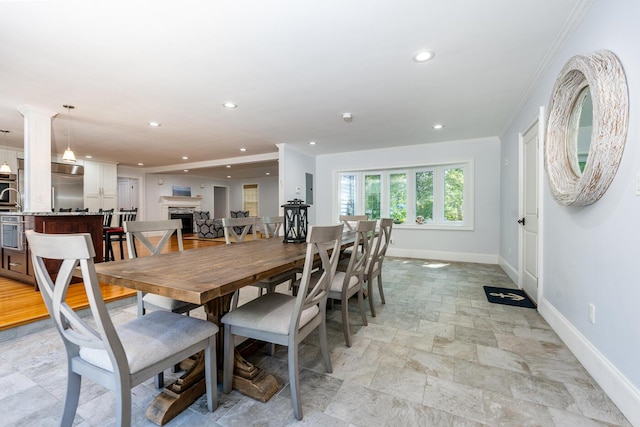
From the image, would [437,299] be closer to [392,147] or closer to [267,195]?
[392,147]

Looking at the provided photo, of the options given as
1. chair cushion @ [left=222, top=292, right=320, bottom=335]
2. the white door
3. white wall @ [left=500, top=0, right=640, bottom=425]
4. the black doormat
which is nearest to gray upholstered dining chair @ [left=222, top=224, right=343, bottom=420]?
chair cushion @ [left=222, top=292, right=320, bottom=335]

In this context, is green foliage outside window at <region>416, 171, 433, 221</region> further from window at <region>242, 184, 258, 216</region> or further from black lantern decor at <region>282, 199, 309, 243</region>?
window at <region>242, 184, 258, 216</region>

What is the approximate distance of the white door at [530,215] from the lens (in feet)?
9.75

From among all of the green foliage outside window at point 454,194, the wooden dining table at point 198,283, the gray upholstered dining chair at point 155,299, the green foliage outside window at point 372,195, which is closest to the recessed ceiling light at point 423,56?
the wooden dining table at point 198,283

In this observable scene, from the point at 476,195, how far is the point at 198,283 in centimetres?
519

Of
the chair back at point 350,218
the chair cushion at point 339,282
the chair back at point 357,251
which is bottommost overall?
the chair cushion at point 339,282

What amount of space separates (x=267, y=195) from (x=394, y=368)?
33.0ft

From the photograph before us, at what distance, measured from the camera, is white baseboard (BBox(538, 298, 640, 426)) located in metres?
1.32

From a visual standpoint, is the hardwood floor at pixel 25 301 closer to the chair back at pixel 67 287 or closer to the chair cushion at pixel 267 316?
the chair back at pixel 67 287

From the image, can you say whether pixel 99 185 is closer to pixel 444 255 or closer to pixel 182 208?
pixel 182 208

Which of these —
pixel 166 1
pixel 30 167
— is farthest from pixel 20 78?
pixel 166 1

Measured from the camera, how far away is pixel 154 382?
1603mm

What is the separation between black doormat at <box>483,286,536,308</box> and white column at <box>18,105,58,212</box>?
18.1 ft

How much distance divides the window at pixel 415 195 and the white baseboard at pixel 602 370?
10.6 ft
